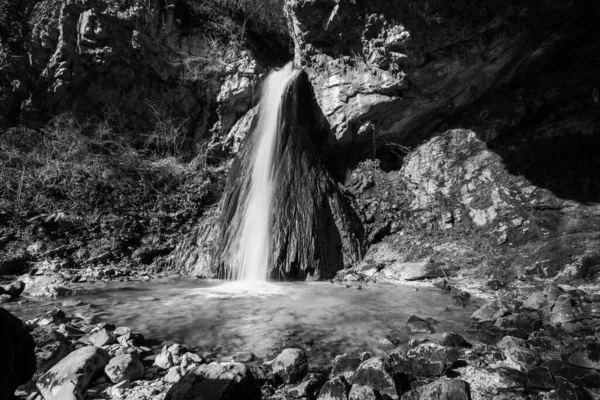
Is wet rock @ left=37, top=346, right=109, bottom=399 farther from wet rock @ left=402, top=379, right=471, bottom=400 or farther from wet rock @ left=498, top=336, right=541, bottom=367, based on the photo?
wet rock @ left=498, top=336, right=541, bottom=367

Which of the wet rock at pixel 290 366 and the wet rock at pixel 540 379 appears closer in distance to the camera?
the wet rock at pixel 540 379

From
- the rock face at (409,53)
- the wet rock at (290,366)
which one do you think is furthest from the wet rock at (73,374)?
the rock face at (409,53)

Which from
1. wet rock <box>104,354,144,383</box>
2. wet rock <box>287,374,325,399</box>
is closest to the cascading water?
wet rock <box>104,354,144,383</box>

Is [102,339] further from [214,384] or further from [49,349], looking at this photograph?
[214,384]

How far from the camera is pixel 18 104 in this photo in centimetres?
1213

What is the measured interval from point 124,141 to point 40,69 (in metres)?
3.70

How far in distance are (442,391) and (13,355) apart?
296 centimetres

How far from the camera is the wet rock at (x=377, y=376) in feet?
8.91

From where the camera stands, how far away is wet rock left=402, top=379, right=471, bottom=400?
8.39ft

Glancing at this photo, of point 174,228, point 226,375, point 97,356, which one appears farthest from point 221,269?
point 226,375

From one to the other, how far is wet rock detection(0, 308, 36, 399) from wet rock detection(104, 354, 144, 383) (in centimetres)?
77

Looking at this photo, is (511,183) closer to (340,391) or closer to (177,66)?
(340,391)

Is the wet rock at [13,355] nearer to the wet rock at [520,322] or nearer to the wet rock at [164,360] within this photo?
the wet rock at [164,360]

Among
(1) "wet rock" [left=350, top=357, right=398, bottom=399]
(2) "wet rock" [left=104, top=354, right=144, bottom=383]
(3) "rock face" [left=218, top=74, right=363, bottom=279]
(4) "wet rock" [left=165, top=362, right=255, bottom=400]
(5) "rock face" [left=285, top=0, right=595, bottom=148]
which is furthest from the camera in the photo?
(3) "rock face" [left=218, top=74, right=363, bottom=279]
